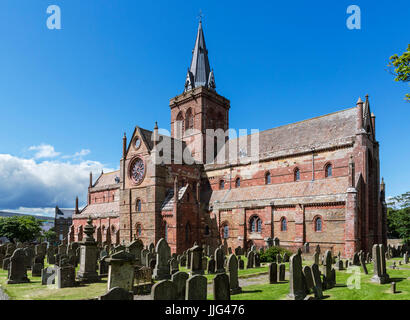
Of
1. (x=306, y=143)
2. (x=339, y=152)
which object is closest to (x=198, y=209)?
(x=306, y=143)

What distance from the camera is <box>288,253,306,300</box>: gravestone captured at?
32.4 ft

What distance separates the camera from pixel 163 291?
24.1 ft

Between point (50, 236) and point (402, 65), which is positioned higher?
point (402, 65)

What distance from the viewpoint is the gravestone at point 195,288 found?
754 cm

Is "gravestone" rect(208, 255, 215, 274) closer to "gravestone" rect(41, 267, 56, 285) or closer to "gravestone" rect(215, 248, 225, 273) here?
"gravestone" rect(215, 248, 225, 273)

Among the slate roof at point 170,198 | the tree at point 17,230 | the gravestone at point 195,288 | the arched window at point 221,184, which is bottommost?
the tree at point 17,230

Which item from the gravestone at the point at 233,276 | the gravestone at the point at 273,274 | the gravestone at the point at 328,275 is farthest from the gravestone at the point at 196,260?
the gravestone at the point at 328,275

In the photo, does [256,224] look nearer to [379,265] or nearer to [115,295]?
[379,265]

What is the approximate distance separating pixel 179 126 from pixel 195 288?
3605 cm

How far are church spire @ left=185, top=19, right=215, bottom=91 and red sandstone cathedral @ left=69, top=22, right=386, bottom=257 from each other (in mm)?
770

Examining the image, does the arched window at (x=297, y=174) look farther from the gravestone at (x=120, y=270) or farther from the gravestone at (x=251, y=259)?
the gravestone at (x=120, y=270)

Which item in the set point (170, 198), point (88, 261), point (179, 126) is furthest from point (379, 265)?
point (179, 126)

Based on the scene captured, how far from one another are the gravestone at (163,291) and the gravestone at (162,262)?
772 centimetres

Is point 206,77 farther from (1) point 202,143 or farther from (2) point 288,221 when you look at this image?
(2) point 288,221
